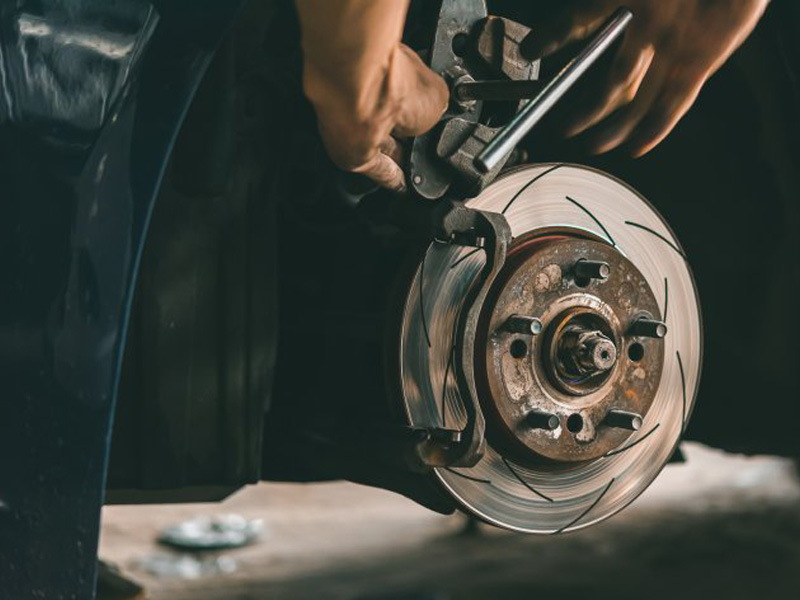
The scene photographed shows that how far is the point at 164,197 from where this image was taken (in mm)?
1135

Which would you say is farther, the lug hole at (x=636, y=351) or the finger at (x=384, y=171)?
the lug hole at (x=636, y=351)

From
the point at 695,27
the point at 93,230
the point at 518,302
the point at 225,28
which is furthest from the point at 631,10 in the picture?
the point at 93,230

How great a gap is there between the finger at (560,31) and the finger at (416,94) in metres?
0.13

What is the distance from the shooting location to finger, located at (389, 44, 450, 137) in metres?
0.96

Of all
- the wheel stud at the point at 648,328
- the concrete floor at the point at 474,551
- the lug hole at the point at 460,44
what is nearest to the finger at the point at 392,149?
the lug hole at the point at 460,44

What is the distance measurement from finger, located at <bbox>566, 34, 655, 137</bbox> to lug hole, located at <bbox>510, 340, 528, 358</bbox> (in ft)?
0.76

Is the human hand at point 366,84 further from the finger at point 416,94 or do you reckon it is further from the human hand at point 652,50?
A: the human hand at point 652,50

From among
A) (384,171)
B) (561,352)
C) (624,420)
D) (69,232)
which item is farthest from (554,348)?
(69,232)

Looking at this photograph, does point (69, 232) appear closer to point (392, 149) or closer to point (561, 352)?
point (392, 149)

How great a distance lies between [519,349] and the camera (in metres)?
1.14

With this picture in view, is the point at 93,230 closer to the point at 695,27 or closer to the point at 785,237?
the point at 695,27

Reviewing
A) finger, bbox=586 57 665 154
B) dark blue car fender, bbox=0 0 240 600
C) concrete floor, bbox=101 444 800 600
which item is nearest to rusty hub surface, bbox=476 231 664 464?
finger, bbox=586 57 665 154

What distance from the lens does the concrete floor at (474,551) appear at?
238 cm

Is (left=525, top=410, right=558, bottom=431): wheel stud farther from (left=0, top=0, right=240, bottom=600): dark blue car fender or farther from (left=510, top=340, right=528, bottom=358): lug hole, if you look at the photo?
(left=0, top=0, right=240, bottom=600): dark blue car fender
